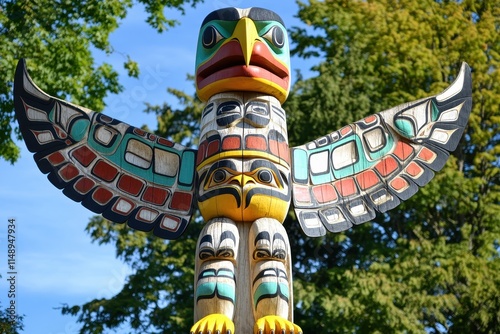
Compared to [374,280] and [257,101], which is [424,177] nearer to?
[257,101]

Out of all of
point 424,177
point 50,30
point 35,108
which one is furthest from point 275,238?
point 50,30

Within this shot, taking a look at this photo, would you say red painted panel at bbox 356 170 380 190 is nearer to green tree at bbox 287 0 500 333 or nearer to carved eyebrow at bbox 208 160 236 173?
carved eyebrow at bbox 208 160 236 173

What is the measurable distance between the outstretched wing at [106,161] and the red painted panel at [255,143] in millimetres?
588

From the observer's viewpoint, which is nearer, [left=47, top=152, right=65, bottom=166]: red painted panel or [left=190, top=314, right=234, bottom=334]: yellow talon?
[left=190, top=314, right=234, bottom=334]: yellow talon

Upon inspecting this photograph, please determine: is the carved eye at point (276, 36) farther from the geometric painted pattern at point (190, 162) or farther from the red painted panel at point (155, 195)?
the red painted panel at point (155, 195)

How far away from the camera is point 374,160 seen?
7.40m

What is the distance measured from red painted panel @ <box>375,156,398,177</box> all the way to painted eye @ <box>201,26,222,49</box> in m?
1.77

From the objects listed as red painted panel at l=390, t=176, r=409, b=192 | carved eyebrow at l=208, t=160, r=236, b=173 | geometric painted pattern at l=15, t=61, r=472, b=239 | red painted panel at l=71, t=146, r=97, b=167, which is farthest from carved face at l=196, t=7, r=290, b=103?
red painted panel at l=390, t=176, r=409, b=192

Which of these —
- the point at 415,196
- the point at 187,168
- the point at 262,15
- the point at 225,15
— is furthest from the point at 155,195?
the point at 415,196

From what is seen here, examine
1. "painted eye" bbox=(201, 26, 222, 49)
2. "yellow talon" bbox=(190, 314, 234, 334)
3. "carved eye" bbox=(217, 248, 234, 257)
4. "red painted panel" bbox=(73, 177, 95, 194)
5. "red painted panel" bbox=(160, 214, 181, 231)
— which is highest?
"painted eye" bbox=(201, 26, 222, 49)

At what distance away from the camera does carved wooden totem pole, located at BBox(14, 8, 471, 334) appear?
22.3ft

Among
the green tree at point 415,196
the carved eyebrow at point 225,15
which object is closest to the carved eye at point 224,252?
the carved eyebrow at point 225,15

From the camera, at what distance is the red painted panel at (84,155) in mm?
7215

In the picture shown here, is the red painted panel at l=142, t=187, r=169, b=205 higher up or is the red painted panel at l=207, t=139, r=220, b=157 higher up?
the red painted panel at l=207, t=139, r=220, b=157
